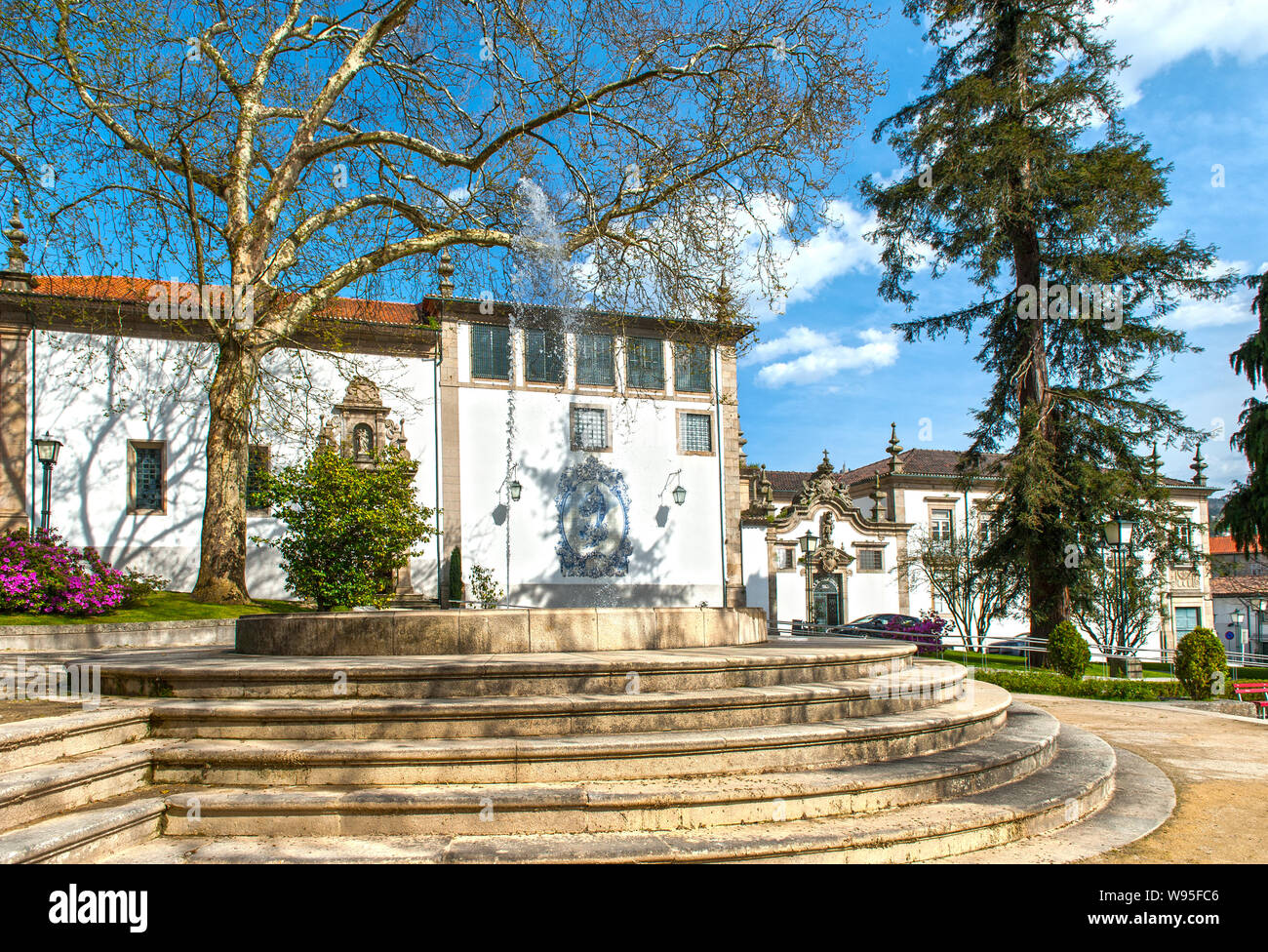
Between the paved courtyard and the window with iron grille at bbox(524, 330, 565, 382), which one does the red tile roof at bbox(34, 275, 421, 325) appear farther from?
the paved courtyard

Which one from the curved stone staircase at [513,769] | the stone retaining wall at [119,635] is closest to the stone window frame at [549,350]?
the stone retaining wall at [119,635]

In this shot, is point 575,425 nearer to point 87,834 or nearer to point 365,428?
point 365,428

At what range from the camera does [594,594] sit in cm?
2645

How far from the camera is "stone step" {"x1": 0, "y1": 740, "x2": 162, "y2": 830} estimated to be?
383cm

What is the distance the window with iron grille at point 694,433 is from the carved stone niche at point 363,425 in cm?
971

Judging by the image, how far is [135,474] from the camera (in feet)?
69.8

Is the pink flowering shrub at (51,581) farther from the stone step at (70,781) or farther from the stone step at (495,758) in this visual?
the stone step at (495,758)

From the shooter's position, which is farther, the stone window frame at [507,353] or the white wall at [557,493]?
the stone window frame at [507,353]

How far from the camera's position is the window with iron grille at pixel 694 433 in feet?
93.6

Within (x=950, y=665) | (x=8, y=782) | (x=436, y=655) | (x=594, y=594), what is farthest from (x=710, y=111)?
(x=594, y=594)

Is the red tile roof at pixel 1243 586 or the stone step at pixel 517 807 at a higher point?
the stone step at pixel 517 807

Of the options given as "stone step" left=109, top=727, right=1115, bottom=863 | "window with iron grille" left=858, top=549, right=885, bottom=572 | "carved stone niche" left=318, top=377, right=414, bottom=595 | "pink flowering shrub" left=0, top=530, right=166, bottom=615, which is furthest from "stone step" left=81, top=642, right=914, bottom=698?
"window with iron grille" left=858, top=549, right=885, bottom=572

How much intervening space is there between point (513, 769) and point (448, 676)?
924 millimetres
